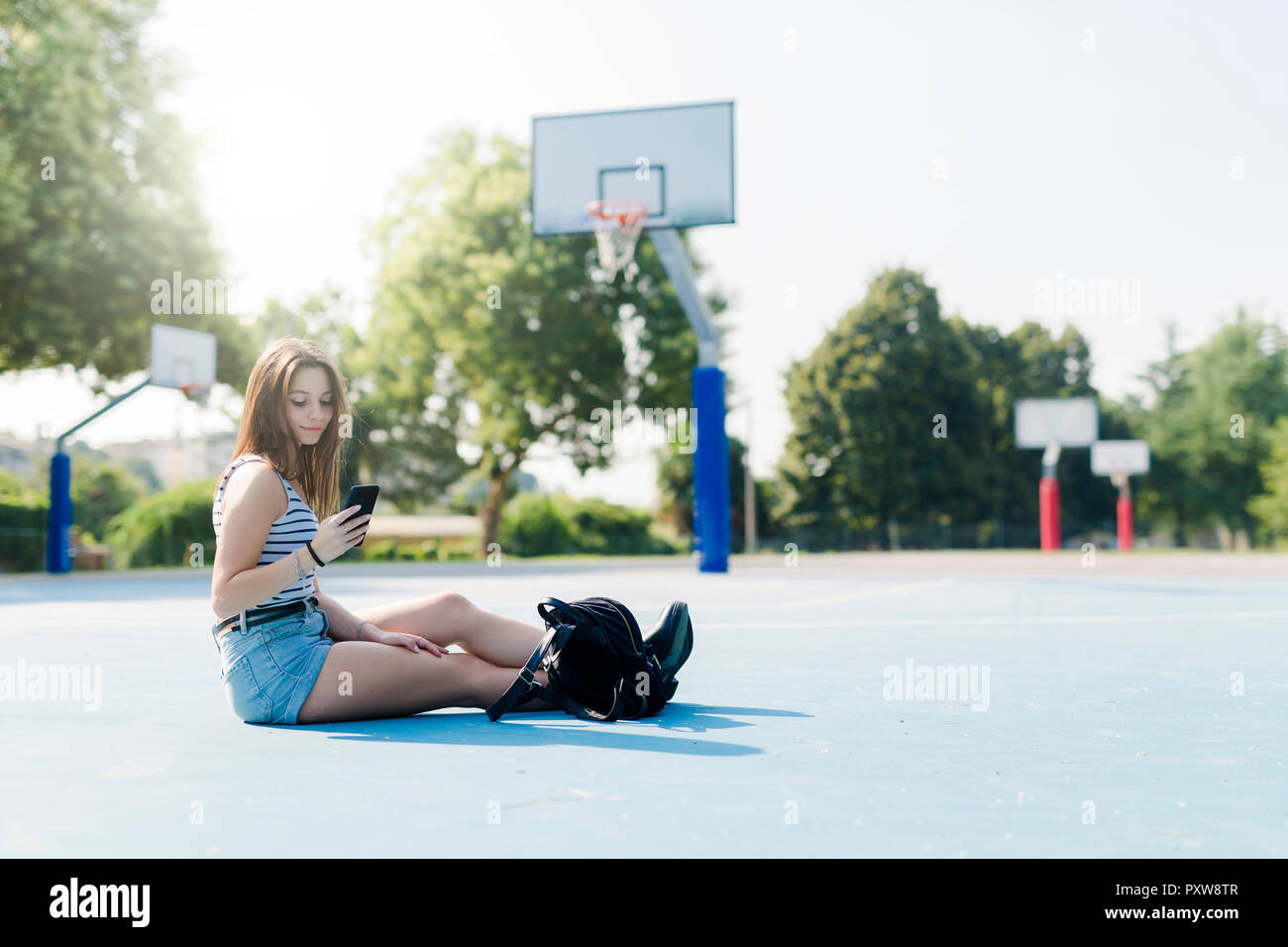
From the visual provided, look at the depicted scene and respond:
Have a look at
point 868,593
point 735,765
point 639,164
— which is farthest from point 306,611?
point 639,164

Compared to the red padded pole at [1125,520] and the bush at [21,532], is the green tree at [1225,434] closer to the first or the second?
the red padded pole at [1125,520]

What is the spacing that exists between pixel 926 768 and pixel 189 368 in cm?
1805

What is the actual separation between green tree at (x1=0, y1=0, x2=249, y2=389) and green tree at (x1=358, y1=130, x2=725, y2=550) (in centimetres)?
737

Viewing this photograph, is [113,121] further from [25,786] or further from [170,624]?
[25,786]

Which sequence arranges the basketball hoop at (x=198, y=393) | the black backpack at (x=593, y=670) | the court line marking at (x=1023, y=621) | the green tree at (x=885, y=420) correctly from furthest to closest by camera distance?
1. the green tree at (x=885, y=420)
2. the basketball hoop at (x=198, y=393)
3. the court line marking at (x=1023, y=621)
4. the black backpack at (x=593, y=670)

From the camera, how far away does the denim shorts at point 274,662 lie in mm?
3236

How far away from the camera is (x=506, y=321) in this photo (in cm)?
2691

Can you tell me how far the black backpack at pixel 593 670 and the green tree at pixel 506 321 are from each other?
76.9ft

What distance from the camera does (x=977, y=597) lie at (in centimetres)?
1023

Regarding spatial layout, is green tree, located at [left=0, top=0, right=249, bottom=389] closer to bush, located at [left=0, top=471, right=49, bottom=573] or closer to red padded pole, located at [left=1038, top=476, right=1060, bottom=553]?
bush, located at [left=0, top=471, right=49, bottom=573]

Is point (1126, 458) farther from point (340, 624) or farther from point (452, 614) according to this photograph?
point (340, 624)

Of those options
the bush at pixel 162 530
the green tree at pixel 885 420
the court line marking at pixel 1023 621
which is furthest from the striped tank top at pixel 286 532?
the green tree at pixel 885 420

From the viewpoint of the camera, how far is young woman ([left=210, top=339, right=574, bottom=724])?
3078 mm
